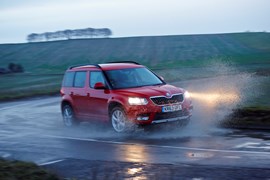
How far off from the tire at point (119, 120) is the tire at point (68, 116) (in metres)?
2.43

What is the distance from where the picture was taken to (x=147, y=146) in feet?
37.8

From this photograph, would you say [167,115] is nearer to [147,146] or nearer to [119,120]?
[119,120]

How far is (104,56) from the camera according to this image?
171 ft

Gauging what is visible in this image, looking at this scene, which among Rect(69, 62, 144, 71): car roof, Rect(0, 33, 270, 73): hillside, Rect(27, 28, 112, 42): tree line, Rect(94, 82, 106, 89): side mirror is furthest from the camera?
Rect(27, 28, 112, 42): tree line

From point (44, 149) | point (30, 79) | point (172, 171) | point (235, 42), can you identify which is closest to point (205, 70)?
point (30, 79)

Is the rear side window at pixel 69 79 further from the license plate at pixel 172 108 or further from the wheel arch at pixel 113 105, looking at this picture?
the license plate at pixel 172 108

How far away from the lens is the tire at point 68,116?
1608cm

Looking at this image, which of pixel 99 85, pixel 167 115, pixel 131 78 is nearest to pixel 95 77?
pixel 99 85

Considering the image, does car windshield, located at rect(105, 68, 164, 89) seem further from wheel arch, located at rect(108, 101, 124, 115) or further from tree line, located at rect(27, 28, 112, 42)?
tree line, located at rect(27, 28, 112, 42)

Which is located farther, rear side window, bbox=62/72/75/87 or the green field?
the green field

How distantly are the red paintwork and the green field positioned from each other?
15.0 meters

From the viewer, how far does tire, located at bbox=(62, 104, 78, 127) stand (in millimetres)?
16078

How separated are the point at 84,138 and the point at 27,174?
529 cm

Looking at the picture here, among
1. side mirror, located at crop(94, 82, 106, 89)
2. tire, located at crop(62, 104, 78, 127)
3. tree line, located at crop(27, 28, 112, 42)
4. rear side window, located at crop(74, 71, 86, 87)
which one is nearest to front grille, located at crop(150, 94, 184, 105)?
side mirror, located at crop(94, 82, 106, 89)
